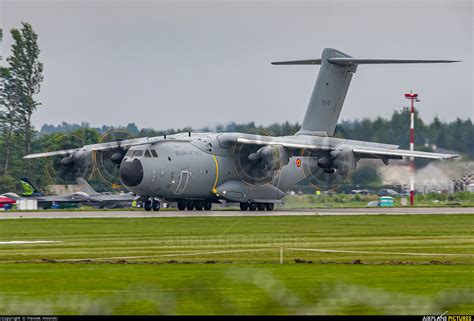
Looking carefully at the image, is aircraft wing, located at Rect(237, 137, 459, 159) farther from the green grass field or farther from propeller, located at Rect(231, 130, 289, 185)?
the green grass field

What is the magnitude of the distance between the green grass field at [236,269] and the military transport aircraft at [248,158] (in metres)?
11.6

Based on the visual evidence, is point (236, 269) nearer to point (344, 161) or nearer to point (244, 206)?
point (344, 161)

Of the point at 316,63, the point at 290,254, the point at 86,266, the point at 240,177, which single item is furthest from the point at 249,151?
the point at 86,266

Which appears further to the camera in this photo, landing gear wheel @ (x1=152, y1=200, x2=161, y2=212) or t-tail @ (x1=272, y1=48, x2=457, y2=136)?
t-tail @ (x1=272, y1=48, x2=457, y2=136)

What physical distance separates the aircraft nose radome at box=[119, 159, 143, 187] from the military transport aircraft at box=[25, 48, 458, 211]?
1.9 inches

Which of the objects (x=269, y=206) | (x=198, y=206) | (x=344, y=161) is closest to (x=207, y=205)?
(x=198, y=206)

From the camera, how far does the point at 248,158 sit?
54.7 metres

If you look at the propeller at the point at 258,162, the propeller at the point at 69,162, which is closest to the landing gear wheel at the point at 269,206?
the propeller at the point at 258,162

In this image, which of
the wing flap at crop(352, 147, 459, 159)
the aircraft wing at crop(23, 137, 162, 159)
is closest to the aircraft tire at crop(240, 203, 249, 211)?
the aircraft wing at crop(23, 137, 162, 159)

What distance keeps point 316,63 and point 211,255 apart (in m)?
33.2

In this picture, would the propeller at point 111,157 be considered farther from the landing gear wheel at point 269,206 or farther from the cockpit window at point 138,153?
the landing gear wheel at point 269,206

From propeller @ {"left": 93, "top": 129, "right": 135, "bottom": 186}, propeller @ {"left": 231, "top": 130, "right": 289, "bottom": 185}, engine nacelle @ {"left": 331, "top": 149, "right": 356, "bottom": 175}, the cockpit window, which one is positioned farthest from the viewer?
propeller @ {"left": 93, "top": 129, "right": 135, "bottom": 186}

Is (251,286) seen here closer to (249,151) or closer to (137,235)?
(137,235)

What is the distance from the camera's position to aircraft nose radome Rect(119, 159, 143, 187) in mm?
50125
